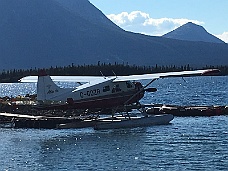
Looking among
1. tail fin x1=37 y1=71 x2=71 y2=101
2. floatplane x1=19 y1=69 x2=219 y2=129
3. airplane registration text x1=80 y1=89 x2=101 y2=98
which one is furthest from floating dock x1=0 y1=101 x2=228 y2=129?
airplane registration text x1=80 y1=89 x2=101 y2=98

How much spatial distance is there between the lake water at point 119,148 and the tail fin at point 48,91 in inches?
94.7

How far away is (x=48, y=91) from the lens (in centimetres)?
3494

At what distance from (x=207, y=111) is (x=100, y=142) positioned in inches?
678

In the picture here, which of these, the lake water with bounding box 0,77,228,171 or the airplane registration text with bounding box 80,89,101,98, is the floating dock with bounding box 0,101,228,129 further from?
the airplane registration text with bounding box 80,89,101,98

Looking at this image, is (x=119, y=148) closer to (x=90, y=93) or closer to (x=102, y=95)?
(x=90, y=93)

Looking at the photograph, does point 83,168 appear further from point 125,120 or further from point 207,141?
point 125,120

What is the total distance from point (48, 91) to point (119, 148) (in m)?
7.98

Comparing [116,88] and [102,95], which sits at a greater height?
[116,88]

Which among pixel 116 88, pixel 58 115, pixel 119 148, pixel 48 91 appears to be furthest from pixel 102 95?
pixel 119 148

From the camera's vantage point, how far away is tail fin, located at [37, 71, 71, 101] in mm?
34594

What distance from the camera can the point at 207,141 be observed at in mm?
31578

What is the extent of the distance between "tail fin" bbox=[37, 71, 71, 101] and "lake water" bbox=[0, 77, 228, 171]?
241cm

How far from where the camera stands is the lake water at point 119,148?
24.8 meters

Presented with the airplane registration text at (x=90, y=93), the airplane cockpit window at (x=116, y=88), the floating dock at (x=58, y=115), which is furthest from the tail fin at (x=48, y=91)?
the airplane cockpit window at (x=116, y=88)
